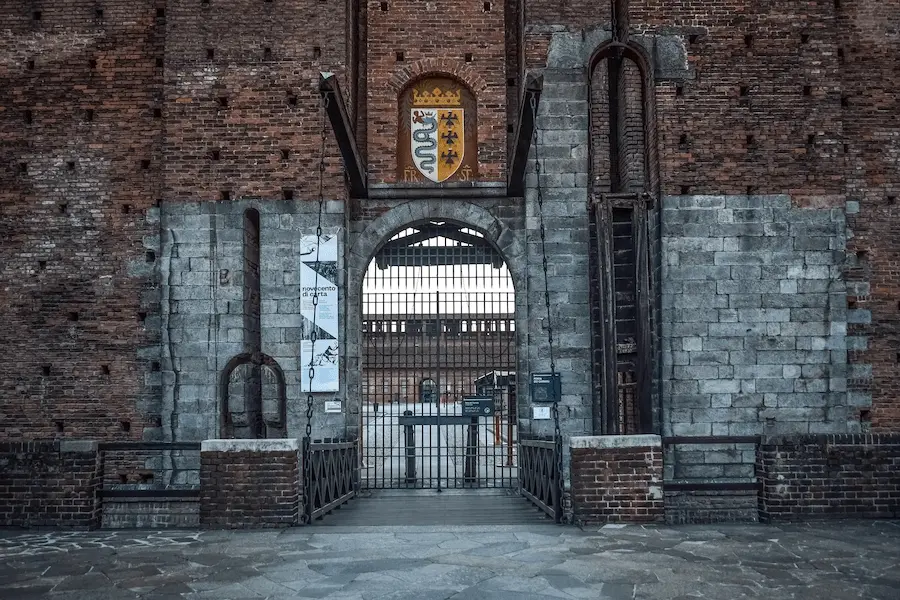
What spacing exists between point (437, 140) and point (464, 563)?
6.59 metres

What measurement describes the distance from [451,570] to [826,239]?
23.1 ft

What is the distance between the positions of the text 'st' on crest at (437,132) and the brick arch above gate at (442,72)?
158 millimetres

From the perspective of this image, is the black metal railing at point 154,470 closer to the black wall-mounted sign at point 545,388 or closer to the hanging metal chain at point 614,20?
the black wall-mounted sign at point 545,388

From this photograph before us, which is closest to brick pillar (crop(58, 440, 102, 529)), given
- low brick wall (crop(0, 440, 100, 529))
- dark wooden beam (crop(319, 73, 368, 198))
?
low brick wall (crop(0, 440, 100, 529))

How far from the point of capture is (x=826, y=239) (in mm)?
10016

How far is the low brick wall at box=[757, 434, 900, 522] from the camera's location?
7.83 meters

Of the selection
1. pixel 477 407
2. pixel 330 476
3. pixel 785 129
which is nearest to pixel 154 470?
pixel 330 476

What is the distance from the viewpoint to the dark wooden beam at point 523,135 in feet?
25.5

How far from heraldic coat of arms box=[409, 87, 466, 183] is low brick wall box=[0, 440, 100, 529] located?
5.61 meters

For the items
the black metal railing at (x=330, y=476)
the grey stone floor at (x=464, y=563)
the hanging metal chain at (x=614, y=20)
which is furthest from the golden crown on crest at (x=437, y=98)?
the grey stone floor at (x=464, y=563)

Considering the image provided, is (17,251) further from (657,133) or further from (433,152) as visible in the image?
(657,133)

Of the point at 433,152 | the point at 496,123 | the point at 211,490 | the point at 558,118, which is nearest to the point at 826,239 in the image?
the point at 558,118

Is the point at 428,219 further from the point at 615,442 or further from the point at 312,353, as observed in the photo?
the point at 615,442

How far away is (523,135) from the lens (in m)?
8.96
